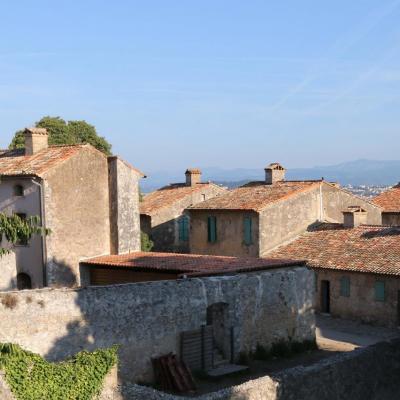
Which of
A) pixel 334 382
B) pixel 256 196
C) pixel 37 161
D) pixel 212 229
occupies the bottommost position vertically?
pixel 334 382

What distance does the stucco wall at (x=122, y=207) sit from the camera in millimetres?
26625

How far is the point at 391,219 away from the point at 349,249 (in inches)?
438

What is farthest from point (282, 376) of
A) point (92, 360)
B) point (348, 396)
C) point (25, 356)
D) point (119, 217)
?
Result: point (119, 217)

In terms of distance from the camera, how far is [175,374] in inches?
714

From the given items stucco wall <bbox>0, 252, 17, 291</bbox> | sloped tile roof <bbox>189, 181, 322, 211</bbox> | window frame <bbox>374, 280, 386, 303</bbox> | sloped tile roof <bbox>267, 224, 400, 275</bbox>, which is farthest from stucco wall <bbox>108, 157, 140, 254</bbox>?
window frame <bbox>374, 280, 386, 303</bbox>

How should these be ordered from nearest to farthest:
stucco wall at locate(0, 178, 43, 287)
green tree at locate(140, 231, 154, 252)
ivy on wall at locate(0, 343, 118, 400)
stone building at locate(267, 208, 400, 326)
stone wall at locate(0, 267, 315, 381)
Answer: ivy on wall at locate(0, 343, 118, 400)
stone wall at locate(0, 267, 315, 381)
stucco wall at locate(0, 178, 43, 287)
stone building at locate(267, 208, 400, 326)
green tree at locate(140, 231, 154, 252)

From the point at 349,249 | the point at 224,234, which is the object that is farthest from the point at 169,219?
the point at 349,249

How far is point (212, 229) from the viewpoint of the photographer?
34531 millimetres

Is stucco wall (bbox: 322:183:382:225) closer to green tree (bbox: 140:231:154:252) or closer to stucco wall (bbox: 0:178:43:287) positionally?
green tree (bbox: 140:231:154:252)

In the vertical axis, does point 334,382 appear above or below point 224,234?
below

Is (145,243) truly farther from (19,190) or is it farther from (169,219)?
(19,190)

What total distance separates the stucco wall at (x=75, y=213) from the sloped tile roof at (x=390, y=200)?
2109 centimetres

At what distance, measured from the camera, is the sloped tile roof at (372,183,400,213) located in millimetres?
39906

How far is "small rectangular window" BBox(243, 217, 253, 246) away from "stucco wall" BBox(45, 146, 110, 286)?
28.1 ft
